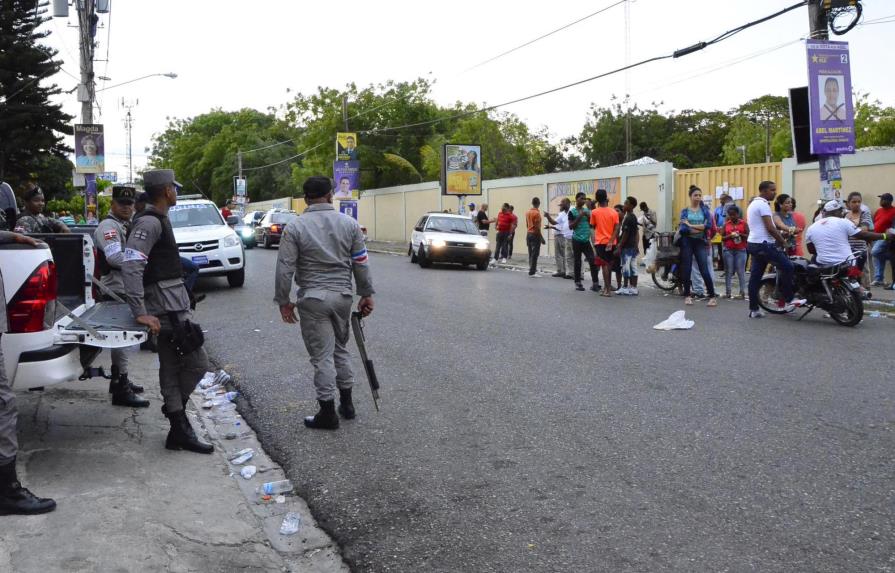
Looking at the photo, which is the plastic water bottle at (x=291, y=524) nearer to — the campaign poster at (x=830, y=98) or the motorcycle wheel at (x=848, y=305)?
the motorcycle wheel at (x=848, y=305)

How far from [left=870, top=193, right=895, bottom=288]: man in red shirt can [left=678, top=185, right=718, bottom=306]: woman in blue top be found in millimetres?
4151

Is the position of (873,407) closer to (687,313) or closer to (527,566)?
(527,566)

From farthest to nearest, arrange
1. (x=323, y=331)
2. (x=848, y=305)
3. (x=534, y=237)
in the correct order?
(x=534, y=237) → (x=848, y=305) → (x=323, y=331)

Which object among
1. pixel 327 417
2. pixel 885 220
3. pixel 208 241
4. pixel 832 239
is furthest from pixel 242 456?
pixel 885 220

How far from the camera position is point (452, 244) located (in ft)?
73.0

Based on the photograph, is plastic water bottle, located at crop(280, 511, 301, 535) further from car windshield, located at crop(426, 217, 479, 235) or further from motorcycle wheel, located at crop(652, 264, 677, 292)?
car windshield, located at crop(426, 217, 479, 235)

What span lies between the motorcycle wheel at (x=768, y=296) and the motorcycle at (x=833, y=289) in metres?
0.54

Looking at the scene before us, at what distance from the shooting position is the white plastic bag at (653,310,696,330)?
1072cm

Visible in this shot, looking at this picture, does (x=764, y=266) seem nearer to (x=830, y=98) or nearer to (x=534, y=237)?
(x=830, y=98)

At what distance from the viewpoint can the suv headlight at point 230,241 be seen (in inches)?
624

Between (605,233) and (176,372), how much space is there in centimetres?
1050

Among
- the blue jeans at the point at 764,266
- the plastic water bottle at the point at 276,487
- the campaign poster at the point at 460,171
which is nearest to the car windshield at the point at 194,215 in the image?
the blue jeans at the point at 764,266

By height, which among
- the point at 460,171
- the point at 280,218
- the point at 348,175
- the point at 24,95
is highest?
the point at 24,95

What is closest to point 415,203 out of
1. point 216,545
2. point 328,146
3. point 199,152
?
point 328,146
